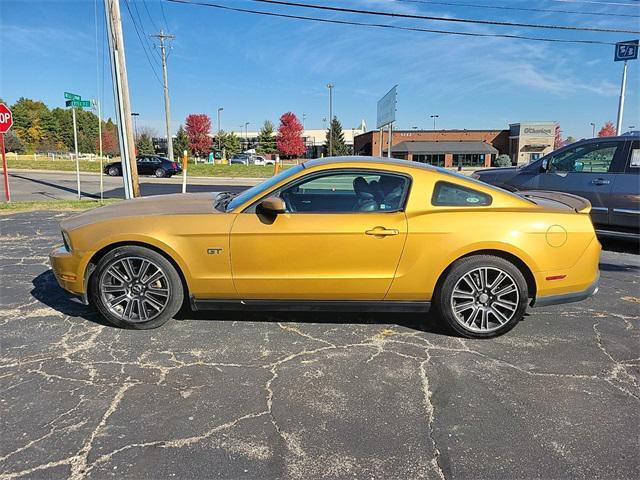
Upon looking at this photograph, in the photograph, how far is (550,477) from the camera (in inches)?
86.0

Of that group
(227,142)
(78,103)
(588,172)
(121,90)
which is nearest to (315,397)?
(588,172)

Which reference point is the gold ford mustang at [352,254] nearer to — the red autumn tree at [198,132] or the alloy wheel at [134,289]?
→ the alloy wheel at [134,289]

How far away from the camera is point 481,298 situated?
373 cm

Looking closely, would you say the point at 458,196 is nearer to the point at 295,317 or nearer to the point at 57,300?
the point at 295,317

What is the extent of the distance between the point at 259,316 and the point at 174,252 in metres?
1.03

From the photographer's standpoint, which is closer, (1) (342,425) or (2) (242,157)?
(1) (342,425)

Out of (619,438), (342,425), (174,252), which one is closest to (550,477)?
(619,438)

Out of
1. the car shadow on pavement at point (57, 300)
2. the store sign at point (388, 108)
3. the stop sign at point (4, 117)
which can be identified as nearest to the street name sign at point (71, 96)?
the stop sign at point (4, 117)

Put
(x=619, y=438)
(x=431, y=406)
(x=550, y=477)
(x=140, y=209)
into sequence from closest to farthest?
(x=550, y=477) < (x=619, y=438) < (x=431, y=406) < (x=140, y=209)

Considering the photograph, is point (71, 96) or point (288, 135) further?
point (288, 135)

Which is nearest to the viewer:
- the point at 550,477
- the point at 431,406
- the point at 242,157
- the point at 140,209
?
the point at 550,477

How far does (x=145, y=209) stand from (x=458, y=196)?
9.12 feet

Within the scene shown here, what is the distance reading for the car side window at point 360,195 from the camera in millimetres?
3760

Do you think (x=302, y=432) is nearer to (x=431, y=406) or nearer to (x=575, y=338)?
(x=431, y=406)
